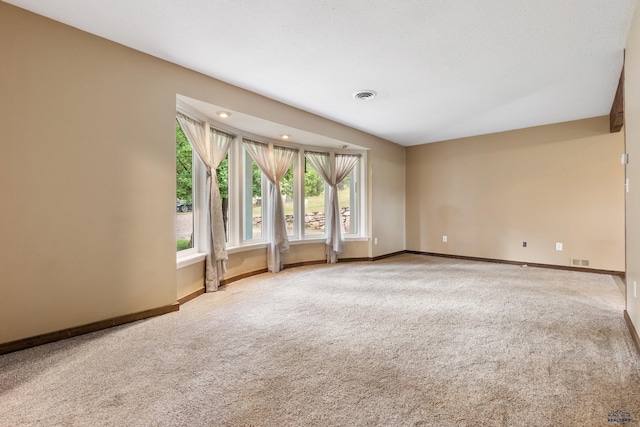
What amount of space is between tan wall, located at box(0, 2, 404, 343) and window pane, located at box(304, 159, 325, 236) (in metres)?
2.61

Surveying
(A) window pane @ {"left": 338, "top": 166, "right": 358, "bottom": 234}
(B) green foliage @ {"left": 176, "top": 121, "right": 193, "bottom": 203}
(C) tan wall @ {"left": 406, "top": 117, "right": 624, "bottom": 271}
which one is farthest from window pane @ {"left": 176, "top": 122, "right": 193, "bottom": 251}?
(C) tan wall @ {"left": 406, "top": 117, "right": 624, "bottom": 271}

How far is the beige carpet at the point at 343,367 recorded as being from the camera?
1568 millimetres

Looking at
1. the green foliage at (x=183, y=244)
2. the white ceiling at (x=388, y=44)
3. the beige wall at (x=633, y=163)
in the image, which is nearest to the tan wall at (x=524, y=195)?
the white ceiling at (x=388, y=44)

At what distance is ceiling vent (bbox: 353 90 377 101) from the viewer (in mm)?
3781

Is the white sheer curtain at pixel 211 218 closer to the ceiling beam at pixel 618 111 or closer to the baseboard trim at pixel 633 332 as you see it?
the baseboard trim at pixel 633 332

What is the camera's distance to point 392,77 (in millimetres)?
3352

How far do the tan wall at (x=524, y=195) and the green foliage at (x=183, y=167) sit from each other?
186 inches

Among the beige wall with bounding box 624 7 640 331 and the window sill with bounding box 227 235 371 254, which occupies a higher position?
the beige wall with bounding box 624 7 640 331

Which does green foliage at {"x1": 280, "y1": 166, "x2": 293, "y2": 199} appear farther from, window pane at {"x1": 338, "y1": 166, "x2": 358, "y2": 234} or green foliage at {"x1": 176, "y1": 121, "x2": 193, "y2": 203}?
green foliage at {"x1": 176, "y1": 121, "x2": 193, "y2": 203}

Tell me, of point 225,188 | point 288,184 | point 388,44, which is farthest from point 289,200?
point 388,44

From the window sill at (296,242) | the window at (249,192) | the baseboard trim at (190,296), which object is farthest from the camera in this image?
the window sill at (296,242)

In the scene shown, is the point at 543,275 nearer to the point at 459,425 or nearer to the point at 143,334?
the point at 459,425

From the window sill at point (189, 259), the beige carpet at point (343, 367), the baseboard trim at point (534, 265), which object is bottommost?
the beige carpet at point (343, 367)

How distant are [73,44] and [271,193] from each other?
9.61 feet
